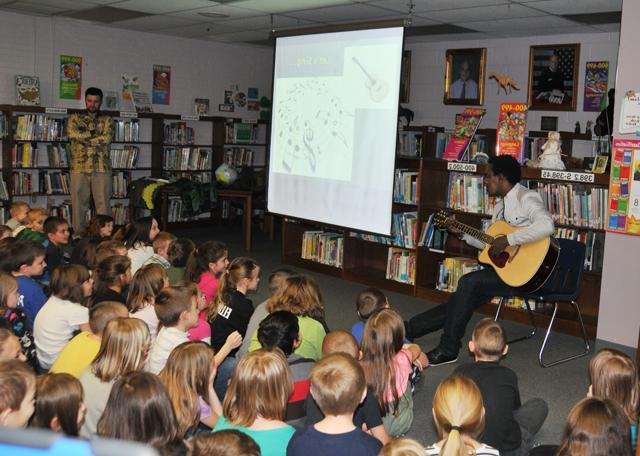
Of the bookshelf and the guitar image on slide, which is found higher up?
the guitar image on slide

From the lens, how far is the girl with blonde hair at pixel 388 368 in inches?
117

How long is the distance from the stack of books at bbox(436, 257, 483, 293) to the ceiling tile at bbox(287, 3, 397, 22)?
284 centimetres

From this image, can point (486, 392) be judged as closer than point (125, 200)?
Yes

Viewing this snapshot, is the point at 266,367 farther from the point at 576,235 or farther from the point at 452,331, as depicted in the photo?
the point at 576,235

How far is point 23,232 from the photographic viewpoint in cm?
554

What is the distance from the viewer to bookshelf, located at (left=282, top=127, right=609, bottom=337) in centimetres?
546

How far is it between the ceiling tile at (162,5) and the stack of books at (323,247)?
270cm

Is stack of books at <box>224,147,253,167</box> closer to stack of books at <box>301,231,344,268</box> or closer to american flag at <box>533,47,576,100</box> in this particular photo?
stack of books at <box>301,231,344,268</box>

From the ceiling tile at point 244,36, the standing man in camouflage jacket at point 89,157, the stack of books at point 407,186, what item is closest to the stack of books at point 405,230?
the stack of books at point 407,186

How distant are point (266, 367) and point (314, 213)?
3.38m

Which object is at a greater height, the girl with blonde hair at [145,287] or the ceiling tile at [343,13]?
the ceiling tile at [343,13]

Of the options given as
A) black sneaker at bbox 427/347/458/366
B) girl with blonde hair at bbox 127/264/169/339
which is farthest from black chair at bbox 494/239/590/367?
girl with blonde hair at bbox 127/264/169/339

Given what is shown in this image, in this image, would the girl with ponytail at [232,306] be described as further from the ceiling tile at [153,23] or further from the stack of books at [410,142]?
the stack of books at [410,142]

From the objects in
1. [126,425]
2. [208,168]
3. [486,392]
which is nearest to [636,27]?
[486,392]
